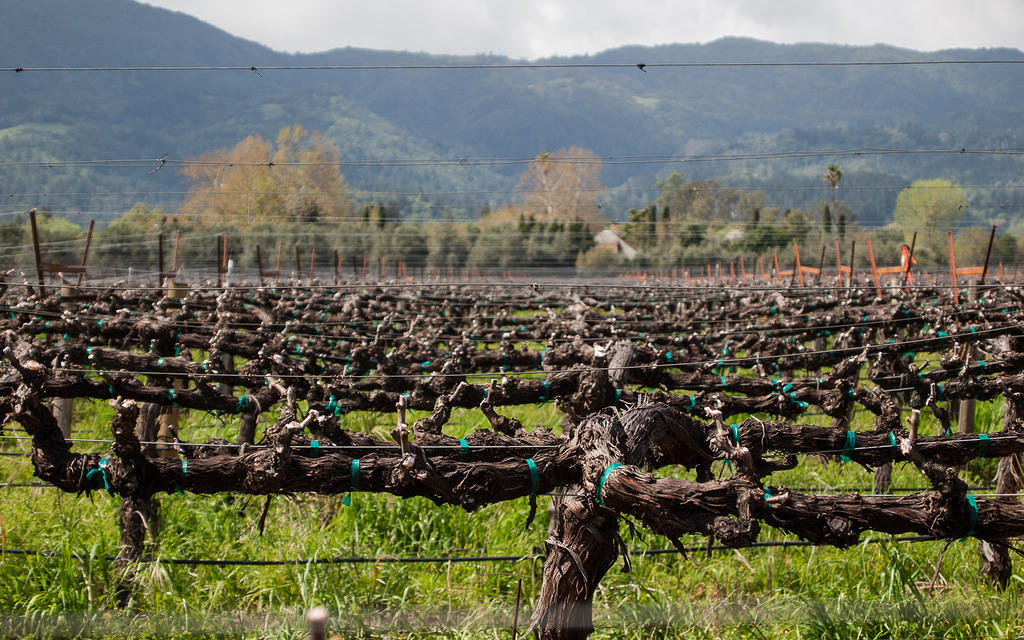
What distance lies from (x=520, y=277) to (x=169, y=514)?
1205 inches

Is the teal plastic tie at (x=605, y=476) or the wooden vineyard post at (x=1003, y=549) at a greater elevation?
the teal plastic tie at (x=605, y=476)

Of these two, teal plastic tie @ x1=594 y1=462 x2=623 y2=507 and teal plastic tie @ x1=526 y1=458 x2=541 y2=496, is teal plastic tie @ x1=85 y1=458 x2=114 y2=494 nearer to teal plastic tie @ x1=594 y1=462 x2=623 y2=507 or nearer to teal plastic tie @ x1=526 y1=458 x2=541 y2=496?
teal plastic tie @ x1=526 y1=458 x2=541 y2=496

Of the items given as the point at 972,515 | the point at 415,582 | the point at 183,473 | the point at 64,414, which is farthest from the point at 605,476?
the point at 64,414

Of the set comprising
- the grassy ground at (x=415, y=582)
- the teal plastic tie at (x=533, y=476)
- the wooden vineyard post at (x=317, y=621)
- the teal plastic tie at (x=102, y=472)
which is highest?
the wooden vineyard post at (x=317, y=621)

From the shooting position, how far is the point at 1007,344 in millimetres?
7523

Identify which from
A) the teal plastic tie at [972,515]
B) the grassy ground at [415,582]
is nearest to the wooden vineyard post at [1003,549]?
the grassy ground at [415,582]

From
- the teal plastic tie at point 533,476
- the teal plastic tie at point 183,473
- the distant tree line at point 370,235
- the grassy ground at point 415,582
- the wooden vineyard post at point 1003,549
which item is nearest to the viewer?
the teal plastic tie at point 533,476

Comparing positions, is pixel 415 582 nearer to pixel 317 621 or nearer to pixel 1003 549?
pixel 1003 549

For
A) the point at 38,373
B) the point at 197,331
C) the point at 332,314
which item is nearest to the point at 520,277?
the point at 332,314

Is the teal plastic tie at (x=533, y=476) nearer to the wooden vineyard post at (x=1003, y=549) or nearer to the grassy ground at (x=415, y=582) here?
the grassy ground at (x=415, y=582)

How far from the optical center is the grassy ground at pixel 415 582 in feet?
19.0

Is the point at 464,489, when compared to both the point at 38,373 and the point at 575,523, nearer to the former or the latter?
the point at 575,523

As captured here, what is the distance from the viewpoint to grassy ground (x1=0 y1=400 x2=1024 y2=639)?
5.79 meters

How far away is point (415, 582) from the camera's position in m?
6.62
